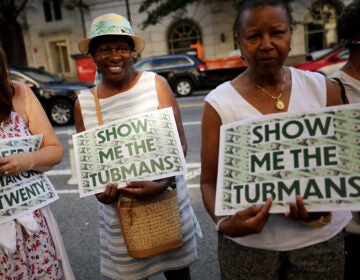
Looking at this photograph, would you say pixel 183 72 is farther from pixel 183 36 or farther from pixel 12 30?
pixel 12 30

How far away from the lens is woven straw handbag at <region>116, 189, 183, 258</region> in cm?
184

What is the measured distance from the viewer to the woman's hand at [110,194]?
5.70 ft

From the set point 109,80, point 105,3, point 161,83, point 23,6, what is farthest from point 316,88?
point 23,6

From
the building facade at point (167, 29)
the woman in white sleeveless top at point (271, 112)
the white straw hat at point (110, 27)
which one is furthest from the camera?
the building facade at point (167, 29)

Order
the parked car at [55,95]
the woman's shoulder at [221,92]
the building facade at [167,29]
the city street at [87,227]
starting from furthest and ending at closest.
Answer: the building facade at [167,29], the parked car at [55,95], the city street at [87,227], the woman's shoulder at [221,92]

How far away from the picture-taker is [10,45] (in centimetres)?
2469

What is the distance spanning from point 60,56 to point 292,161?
Answer: 86.6 ft

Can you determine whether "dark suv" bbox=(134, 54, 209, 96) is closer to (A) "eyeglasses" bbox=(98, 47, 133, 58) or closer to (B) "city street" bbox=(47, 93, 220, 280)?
(B) "city street" bbox=(47, 93, 220, 280)

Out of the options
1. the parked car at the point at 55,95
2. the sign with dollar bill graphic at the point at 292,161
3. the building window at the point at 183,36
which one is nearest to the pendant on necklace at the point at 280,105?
the sign with dollar bill graphic at the point at 292,161

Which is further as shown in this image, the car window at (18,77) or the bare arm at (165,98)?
the car window at (18,77)

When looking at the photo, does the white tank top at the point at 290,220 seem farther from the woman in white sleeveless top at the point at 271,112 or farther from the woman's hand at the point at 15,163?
the woman's hand at the point at 15,163

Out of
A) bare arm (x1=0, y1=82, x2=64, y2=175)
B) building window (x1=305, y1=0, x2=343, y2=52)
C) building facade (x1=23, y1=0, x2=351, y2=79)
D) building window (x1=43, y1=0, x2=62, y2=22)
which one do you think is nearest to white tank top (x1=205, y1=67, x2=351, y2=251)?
bare arm (x1=0, y1=82, x2=64, y2=175)

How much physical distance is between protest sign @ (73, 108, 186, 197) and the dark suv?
41.7 ft

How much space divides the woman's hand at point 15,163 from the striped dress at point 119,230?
0.37m
